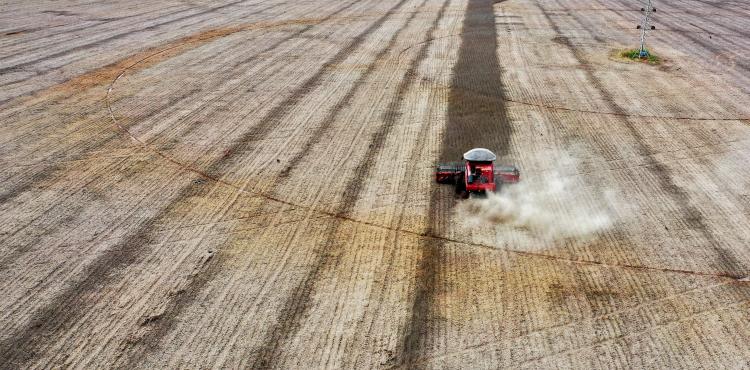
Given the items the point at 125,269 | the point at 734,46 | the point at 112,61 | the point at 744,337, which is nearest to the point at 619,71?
the point at 734,46

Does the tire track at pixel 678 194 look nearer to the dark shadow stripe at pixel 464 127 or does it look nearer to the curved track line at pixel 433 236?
the curved track line at pixel 433 236

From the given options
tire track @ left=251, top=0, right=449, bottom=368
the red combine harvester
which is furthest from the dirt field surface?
the red combine harvester

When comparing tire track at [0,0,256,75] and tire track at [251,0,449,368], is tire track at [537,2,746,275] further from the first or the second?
tire track at [0,0,256,75]

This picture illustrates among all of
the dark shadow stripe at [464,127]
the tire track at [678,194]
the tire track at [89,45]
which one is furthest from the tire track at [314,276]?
the tire track at [89,45]

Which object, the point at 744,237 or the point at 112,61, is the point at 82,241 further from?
the point at 112,61

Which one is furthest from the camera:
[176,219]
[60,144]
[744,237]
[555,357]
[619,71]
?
[619,71]

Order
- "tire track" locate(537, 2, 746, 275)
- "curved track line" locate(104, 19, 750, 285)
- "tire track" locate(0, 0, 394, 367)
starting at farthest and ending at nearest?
"tire track" locate(537, 2, 746, 275) < "curved track line" locate(104, 19, 750, 285) < "tire track" locate(0, 0, 394, 367)
